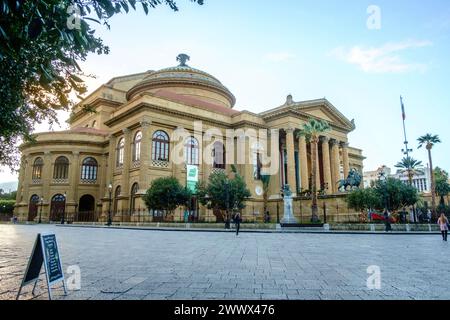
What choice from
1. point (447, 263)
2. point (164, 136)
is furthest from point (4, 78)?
point (164, 136)

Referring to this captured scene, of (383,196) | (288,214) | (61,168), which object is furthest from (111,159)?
(383,196)

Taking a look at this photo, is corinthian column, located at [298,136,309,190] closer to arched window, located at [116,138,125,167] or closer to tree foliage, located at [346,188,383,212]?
tree foliage, located at [346,188,383,212]

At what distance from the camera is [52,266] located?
4363 millimetres

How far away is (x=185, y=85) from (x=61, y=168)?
1954cm

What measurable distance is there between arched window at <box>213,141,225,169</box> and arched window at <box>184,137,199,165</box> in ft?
9.80

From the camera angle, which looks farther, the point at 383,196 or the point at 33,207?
the point at 33,207

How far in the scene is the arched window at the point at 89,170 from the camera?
43031 mm

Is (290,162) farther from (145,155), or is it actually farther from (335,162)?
(145,155)

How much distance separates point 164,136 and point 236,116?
10434 millimetres

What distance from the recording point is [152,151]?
118ft

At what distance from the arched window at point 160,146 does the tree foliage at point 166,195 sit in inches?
261

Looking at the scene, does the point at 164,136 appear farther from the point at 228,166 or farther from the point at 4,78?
the point at 4,78

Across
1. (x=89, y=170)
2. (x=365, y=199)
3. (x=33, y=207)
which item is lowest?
(x=33, y=207)

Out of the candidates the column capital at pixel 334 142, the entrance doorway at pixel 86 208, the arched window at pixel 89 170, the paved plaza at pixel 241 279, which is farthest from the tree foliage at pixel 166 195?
the column capital at pixel 334 142
